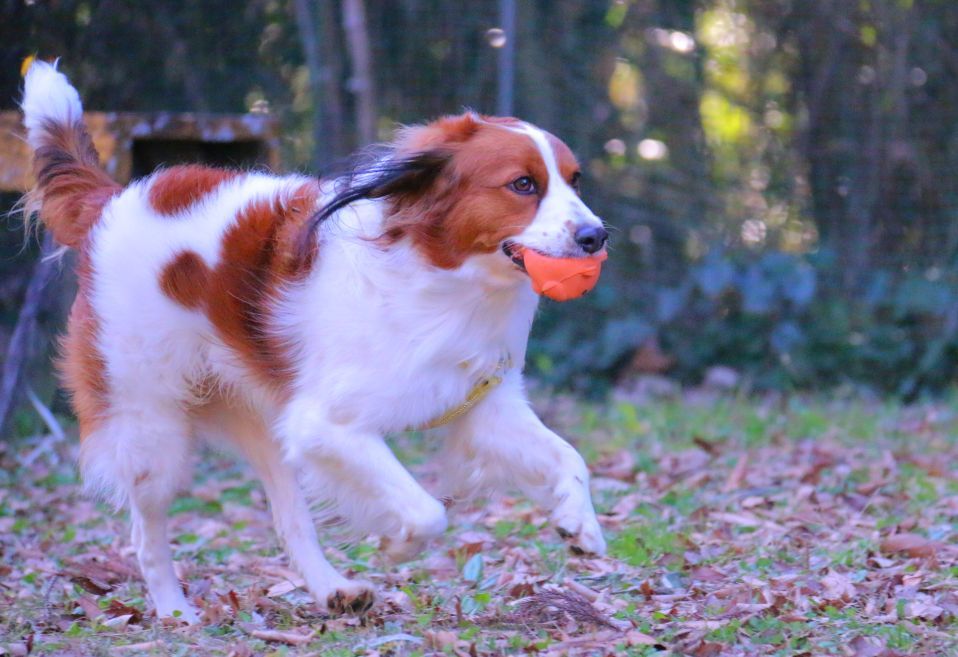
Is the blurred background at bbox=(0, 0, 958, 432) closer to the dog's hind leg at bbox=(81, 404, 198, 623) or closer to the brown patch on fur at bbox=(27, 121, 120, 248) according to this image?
the brown patch on fur at bbox=(27, 121, 120, 248)

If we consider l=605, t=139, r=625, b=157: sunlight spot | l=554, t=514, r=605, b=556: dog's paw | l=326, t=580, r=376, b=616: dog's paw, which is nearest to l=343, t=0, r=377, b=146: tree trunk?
l=605, t=139, r=625, b=157: sunlight spot

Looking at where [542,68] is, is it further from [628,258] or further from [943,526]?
[943,526]

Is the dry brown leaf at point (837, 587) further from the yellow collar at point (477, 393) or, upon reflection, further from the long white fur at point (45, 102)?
the long white fur at point (45, 102)

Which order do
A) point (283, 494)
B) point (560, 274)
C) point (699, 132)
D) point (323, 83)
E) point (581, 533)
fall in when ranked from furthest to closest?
point (699, 132) → point (323, 83) → point (283, 494) → point (581, 533) → point (560, 274)

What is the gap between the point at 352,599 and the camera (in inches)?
151

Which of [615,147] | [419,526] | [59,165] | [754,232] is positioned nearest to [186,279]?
[59,165]

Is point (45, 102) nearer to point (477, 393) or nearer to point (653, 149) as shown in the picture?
point (477, 393)

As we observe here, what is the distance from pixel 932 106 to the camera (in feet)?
26.7

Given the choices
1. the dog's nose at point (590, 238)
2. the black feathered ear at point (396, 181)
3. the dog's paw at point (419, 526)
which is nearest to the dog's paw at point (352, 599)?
the dog's paw at point (419, 526)

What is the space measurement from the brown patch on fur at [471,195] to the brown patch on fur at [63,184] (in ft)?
4.03

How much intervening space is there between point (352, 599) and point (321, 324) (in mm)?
839

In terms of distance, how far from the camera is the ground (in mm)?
3482

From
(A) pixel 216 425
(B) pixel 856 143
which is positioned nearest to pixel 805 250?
(B) pixel 856 143

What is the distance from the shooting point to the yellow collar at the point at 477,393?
375 cm
